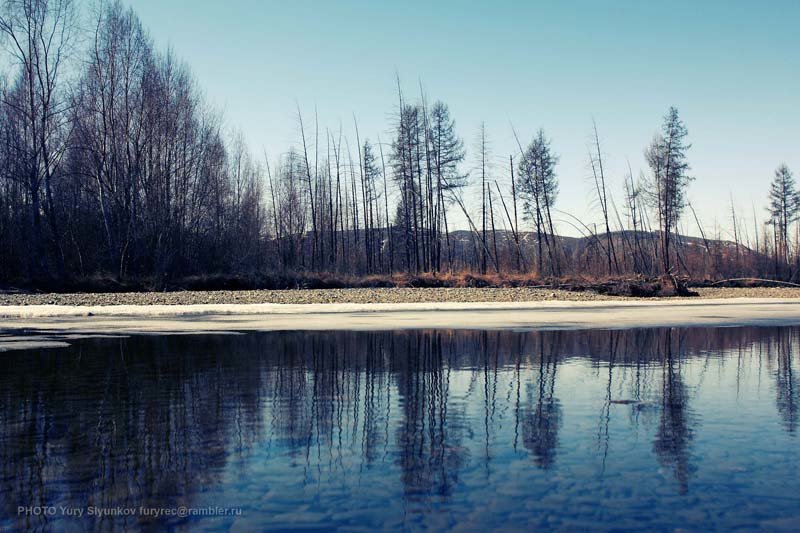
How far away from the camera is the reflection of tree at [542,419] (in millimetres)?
4414

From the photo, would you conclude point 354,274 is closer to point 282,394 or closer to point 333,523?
point 282,394

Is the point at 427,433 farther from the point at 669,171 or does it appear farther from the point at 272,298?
the point at 669,171

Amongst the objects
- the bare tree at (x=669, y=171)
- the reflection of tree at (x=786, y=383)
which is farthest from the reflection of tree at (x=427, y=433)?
the bare tree at (x=669, y=171)

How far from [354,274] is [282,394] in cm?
2767

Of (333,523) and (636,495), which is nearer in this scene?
(333,523)

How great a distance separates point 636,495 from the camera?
3516mm

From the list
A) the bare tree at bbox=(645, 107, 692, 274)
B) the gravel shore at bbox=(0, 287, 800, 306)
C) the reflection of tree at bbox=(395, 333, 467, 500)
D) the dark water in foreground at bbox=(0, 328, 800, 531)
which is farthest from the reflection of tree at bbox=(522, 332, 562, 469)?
the bare tree at bbox=(645, 107, 692, 274)

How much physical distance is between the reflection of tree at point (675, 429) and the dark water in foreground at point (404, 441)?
2 centimetres

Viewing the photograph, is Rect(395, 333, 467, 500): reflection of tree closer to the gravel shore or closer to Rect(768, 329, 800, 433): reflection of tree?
Rect(768, 329, 800, 433): reflection of tree

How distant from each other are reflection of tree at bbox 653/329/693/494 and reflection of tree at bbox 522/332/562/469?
0.74 metres

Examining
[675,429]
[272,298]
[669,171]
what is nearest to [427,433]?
[675,429]

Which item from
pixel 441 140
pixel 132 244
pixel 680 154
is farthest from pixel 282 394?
pixel 680 154

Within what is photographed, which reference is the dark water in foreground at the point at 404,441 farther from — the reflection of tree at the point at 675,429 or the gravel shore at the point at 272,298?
the gravel shore at the point at 272,298

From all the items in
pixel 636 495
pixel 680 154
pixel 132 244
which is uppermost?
pixel 680 154
